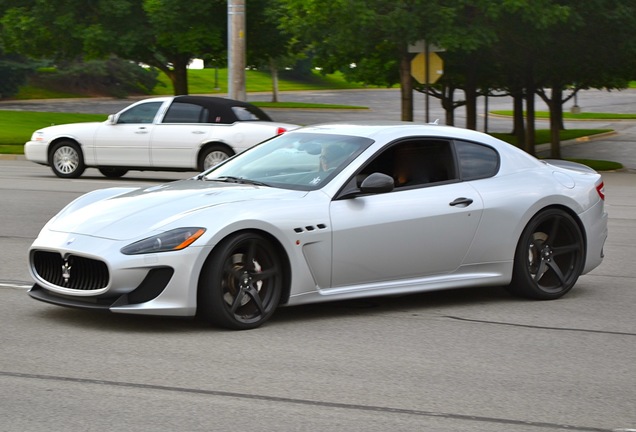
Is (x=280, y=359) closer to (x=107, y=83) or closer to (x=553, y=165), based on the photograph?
(x=553, y=165)

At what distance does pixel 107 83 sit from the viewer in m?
68.1

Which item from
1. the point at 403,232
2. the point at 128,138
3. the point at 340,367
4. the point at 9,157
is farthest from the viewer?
the point at 9,157

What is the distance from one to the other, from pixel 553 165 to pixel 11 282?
4467 mm

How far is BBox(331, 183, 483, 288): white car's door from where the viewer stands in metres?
7.95

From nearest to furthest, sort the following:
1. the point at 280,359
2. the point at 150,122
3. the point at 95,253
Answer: the point at 280,359 → the point at 95,253 → the point at 150,122

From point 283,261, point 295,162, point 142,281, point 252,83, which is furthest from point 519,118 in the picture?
point 252,83

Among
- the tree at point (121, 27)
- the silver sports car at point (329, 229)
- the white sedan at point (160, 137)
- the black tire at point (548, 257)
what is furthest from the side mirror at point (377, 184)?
the tree at point (121, 27)

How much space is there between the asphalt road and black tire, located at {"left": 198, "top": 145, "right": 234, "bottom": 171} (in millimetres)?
11285

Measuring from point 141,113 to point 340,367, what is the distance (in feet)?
50.1

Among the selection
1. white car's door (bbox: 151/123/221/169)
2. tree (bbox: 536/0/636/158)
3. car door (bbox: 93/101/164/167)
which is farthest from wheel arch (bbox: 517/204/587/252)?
tree (bbox: 536/0/636/158)

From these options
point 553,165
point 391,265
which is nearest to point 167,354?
point 391,265

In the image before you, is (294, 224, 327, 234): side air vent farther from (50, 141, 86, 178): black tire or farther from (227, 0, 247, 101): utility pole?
(227, 0, 247, 101): utility pole

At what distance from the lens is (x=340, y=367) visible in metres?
6.54

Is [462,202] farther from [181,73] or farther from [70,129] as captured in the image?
[181,73]
